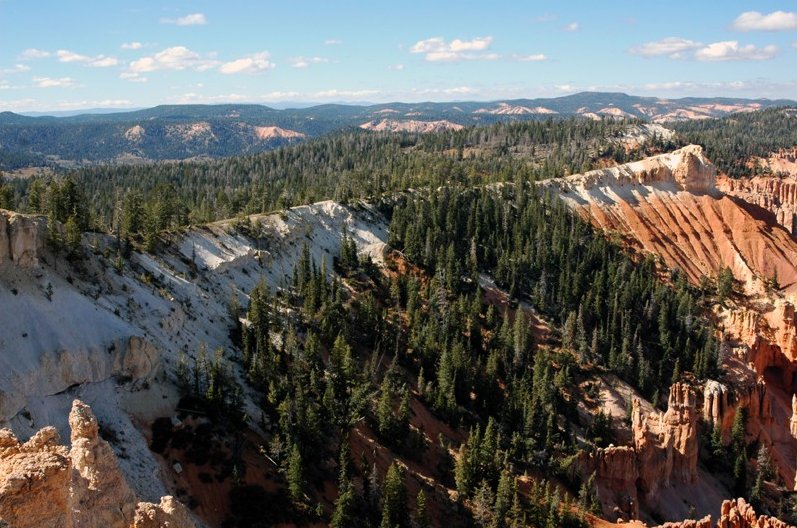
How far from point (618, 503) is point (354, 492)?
27170 mm

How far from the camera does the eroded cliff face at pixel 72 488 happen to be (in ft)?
45.3

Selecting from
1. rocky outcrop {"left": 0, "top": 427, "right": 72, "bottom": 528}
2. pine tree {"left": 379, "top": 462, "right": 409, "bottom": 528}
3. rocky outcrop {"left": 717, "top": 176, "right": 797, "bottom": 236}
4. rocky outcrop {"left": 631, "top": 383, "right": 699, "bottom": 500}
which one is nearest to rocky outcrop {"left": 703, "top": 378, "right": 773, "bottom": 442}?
rocky outcrop {"left": 631, "top": 383, "right": 699, "bottom": 500}

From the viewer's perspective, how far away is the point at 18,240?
4153 centimetres

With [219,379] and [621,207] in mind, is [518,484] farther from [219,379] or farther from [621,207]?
[621,207]

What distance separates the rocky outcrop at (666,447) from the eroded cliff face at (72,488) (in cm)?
5045

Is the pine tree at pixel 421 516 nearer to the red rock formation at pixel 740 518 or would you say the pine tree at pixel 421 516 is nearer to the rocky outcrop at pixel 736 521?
the rocky outcrop at pixel 736 521

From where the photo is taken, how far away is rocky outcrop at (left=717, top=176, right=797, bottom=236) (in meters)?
131

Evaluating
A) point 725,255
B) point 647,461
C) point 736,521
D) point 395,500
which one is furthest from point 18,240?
point 725,255

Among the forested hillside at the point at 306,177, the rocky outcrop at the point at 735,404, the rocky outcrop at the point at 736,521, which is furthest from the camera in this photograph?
the forested hillside at the point at 306,177

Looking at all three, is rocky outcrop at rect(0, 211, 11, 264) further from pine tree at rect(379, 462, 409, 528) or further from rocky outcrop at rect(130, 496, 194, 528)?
rocky outcrop at rect(130, 496, 194, 528)

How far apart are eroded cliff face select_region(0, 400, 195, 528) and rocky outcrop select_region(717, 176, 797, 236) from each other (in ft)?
473

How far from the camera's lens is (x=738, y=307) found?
98.6 meters

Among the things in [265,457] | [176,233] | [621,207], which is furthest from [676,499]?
[621,207]

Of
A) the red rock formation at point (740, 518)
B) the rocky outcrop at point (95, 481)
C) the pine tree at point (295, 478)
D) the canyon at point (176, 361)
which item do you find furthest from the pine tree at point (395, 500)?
the red rock formation at point (740, 518)
